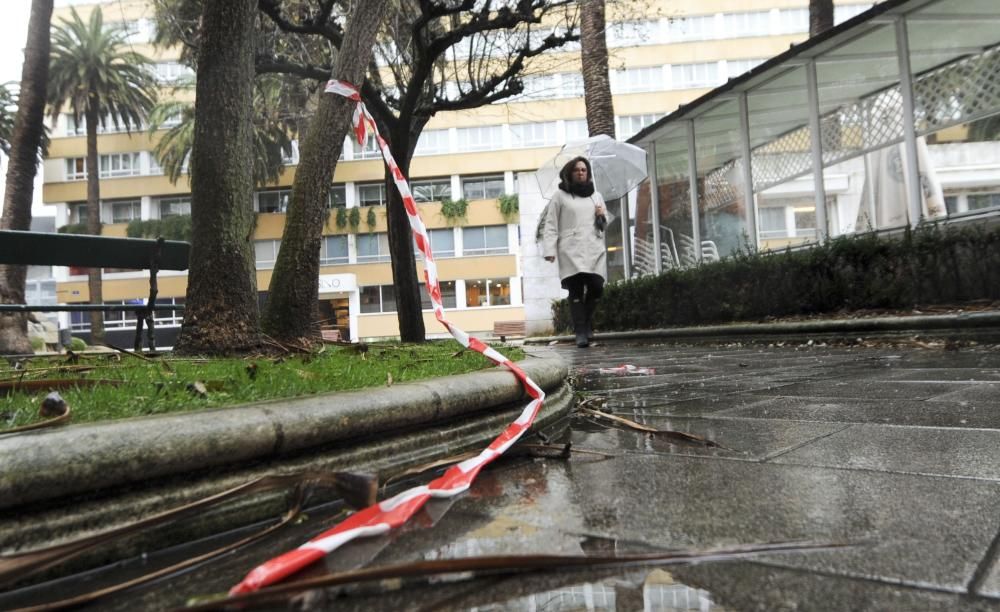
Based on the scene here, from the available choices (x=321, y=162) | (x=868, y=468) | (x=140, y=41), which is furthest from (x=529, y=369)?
(x=140, y=41)

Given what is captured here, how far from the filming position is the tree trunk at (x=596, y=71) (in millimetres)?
15008

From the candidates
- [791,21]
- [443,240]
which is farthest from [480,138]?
[791,21]

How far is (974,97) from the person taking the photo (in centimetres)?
1066

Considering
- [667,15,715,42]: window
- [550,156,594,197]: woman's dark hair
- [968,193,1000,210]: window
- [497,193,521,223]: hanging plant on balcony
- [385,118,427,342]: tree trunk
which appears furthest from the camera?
[667,15,715,42]: window

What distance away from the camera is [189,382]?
260 centimetres

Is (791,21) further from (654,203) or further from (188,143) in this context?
(188,143)

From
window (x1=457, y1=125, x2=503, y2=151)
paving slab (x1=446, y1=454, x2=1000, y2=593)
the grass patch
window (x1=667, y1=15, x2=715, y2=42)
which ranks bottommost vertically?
paving slab (x1=446, y1=454, x2=1000, y2=593)

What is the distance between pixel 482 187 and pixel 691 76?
52.0ft

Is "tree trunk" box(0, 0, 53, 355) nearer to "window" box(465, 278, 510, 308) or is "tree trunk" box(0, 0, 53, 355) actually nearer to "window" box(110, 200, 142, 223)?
"window" box(465, 278, 510, 308)

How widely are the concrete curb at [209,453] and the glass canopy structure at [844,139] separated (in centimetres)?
860

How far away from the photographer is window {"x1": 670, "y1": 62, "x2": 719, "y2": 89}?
43.9 metres

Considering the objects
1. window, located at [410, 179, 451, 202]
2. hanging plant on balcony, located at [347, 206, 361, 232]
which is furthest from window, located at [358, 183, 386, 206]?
window, located at [410, 179, 451, 202]

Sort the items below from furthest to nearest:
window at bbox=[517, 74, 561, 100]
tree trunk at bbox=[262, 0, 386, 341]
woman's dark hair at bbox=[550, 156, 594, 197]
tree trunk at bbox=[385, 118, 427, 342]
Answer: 1. window at bbox=[517, 74, 561, 100]
2. tree trunk at bbox=[385, 118, 427, 342]
3. woman's dark hair at bbox=[550, 156, 594, 197]
4. tree trunk at bbox=[262, 0, 386, 341]

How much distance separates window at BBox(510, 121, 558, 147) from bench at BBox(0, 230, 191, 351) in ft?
126
